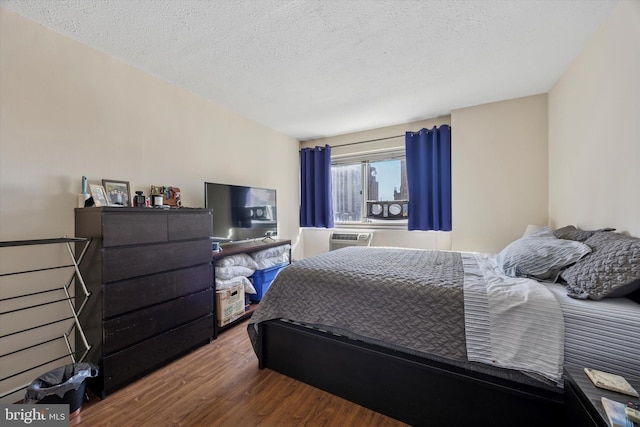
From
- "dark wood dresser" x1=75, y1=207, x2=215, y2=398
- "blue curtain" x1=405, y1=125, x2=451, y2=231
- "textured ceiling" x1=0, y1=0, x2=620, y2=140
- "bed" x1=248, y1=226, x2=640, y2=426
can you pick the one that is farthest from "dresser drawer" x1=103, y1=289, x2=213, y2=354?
"blue curtain" x1=405, y1=125, x2=451, y2=231

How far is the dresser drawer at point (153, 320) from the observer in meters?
1.63

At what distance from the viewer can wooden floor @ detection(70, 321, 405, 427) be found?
1.40 m

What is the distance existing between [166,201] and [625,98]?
3.46 metres

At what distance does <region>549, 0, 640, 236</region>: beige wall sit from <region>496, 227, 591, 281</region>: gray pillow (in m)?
0.37

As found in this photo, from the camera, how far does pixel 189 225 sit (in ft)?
6.92

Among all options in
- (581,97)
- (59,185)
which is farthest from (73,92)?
(581,97)

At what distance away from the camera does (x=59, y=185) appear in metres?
1.78

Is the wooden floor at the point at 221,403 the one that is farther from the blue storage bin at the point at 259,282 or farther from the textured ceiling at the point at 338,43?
the textured ceiling at the point at 338,43

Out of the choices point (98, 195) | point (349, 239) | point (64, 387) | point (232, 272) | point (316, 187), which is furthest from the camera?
point (316, 187)

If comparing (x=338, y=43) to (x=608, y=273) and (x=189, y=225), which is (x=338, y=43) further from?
(x=608, y=273)

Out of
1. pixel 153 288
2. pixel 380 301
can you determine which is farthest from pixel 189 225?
pixel 380 301

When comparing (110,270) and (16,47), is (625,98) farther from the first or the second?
(16,47)

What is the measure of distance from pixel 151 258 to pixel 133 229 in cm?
24

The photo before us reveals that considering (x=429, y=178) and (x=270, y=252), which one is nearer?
(x=270, y=252)
